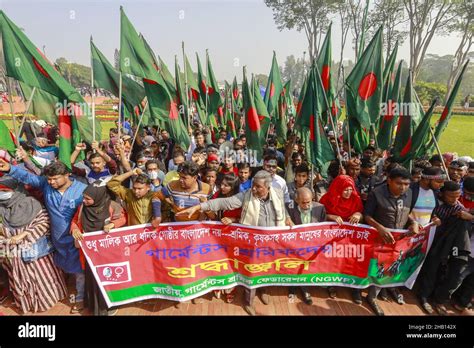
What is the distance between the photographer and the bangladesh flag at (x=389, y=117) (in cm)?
525

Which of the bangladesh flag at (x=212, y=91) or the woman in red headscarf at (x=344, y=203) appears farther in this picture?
the bangladesh flag at (x=212, y=91)

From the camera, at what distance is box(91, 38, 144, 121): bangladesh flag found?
5.05 m

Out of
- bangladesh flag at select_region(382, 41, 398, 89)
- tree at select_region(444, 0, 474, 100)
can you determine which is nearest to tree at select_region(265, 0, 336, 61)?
tree at select_region(444, 0, 474, 100)

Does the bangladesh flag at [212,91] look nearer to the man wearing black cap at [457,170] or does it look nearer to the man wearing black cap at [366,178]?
the man wearing black cap at [366,178]

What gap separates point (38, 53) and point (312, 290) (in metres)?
5.14

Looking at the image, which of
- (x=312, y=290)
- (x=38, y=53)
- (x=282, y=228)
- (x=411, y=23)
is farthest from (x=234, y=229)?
(x=411, y=23)

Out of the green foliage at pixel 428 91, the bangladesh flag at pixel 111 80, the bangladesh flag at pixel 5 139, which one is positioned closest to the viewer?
the bangladesh flag at pixel 5 139

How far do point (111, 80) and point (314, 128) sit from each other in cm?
378

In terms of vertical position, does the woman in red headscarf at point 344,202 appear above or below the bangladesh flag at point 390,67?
below

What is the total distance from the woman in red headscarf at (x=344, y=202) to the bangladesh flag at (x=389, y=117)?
243 cm

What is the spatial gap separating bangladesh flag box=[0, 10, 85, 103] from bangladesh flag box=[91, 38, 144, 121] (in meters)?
0.93

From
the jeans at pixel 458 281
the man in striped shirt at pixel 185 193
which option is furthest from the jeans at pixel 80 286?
the jeans at pixel 458 281
